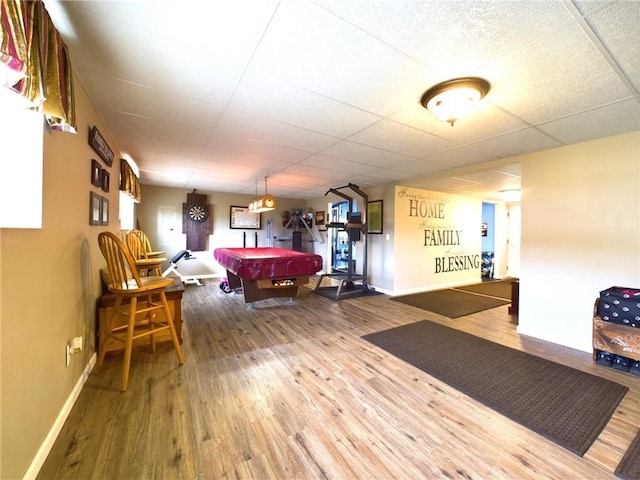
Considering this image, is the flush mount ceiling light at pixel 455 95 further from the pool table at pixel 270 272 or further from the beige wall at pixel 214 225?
the beige wall at pixel 214 225

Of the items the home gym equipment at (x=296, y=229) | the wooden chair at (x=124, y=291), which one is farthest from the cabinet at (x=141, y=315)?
the home gym equipment at (x=296, y=229)

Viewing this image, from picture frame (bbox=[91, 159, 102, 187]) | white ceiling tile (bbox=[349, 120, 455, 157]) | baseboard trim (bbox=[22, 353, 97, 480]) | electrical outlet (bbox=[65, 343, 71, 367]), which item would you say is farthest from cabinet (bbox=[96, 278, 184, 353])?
white ceiling tile (bbox=[349, 120, 455, 157])

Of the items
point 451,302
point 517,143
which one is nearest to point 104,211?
point 517,143

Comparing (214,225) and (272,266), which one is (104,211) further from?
(214,225)

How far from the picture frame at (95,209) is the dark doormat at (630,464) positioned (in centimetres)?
394

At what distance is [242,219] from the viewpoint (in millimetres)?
7039

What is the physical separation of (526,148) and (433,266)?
10.7 feet

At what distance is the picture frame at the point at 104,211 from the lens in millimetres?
2517

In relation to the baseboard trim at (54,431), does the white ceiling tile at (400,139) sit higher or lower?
higher

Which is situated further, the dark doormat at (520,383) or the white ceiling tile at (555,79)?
the dark doormat at (520,383)

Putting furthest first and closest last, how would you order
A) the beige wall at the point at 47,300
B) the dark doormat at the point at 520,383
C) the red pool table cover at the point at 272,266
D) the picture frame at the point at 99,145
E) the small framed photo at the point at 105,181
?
the red pool table cover at the point at 272,266
the small framed photo at the point at 105,181
the picture frame at the point at 99,145
the dark doormat at the point at 520,383
the beige wall at the point at 47,300

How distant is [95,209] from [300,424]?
8.28 feet

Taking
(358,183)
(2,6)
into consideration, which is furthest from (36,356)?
(358,183)

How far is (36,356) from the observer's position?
1.27m
